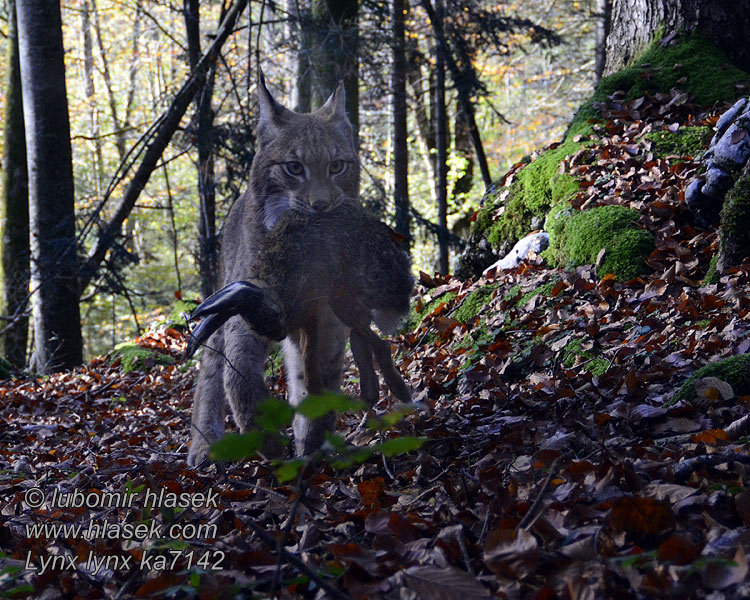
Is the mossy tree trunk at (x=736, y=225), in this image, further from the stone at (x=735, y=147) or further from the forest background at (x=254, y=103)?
the forest background at (x=254, y=103)

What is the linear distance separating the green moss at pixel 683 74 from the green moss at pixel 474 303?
314cm

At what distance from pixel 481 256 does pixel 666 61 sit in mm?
3212

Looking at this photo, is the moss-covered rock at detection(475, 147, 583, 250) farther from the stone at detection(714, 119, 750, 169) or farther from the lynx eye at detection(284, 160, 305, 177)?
the lynx eye at detection(284, 160, 305, 177)

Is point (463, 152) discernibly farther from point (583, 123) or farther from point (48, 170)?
point (48, 170)

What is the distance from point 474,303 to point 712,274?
224cm

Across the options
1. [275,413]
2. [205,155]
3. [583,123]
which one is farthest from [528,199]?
[275,413]

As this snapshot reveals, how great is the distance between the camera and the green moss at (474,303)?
22.1ft

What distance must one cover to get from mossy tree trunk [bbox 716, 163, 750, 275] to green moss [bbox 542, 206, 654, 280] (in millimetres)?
733

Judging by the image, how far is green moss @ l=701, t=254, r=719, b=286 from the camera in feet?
17.1

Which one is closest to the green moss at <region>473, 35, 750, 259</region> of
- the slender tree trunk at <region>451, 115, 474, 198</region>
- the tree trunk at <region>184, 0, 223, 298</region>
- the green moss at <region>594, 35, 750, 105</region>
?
the green moss at <region>594, 35, 750, 105</region>

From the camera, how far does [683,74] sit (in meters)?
7.99

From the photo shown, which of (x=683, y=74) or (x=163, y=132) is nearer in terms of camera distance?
(x=683, y=74)

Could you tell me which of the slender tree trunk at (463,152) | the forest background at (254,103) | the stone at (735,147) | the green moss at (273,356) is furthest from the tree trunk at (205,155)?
the slender tree trunk at (463,152)

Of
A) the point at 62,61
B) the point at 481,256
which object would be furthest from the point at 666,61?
the point at 62,61
